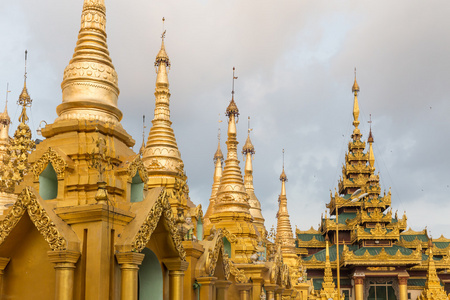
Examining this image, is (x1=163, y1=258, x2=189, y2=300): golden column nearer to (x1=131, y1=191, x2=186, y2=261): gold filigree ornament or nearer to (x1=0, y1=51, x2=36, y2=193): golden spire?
(x1=131, y1=191, x2=186, y2=261): gold filigree ornament

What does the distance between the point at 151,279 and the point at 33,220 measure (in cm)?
329

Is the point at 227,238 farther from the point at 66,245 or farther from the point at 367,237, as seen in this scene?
the point at 367,237

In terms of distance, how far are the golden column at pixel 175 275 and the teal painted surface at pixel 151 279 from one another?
233 millimetres

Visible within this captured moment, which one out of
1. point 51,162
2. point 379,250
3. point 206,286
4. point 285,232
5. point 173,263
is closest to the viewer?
point 51,162

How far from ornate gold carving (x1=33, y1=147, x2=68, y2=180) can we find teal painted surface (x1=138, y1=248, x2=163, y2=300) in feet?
9.03

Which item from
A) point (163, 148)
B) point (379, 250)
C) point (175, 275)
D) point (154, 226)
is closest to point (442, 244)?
point (379, 250)

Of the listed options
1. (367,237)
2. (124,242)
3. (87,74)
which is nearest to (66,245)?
(124,242)

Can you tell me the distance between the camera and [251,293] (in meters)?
23.6

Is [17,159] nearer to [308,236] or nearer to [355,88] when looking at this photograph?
[308,236]

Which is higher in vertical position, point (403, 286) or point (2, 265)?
point (403, 286)

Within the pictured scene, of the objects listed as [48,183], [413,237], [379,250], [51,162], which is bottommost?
[48,183]

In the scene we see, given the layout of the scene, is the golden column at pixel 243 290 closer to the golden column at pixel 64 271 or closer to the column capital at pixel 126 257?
the column capital at pixel 126 257

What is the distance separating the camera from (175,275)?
14156 mm

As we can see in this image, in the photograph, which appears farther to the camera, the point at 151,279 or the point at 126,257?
the point at 151,279
